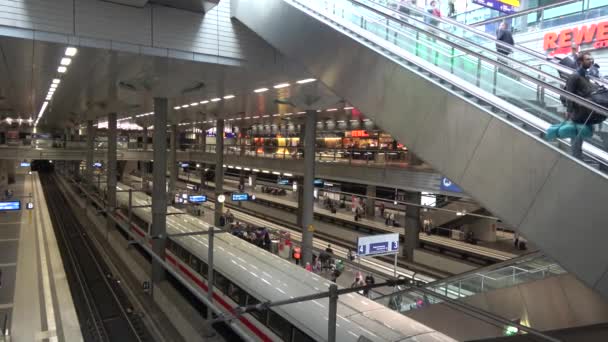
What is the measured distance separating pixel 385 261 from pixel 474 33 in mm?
16114

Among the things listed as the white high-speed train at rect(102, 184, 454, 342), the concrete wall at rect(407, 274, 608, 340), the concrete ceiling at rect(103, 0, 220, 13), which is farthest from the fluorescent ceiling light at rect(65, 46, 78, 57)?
the concrete wall at rect(407, 274, 608, 340)

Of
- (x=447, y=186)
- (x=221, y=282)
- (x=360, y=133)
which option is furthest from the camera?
(x=360, y=133)

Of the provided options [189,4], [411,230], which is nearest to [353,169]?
[411,230]

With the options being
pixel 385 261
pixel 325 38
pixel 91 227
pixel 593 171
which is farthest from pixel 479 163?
pixel 91 227

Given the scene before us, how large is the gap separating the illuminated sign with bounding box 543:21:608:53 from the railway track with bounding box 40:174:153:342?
16.0 meters

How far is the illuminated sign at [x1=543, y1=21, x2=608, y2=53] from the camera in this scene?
12594 mm

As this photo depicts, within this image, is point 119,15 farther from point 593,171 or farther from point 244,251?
point 593,171

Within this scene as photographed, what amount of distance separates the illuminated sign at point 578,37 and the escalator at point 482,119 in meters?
9.06

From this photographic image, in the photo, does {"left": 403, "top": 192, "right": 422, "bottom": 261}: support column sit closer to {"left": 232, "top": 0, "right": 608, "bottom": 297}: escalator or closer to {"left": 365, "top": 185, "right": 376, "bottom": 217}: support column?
{"left": 365, "top": 185, "right": 376, "bottom": 217}: support column

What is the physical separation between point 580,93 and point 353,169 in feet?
56.9

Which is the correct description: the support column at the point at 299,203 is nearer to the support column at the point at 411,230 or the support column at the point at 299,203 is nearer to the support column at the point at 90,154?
the support column at the point at 411,230

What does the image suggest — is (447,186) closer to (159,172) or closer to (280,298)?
(280,298)

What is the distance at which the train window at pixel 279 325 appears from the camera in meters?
8.05

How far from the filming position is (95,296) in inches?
634
